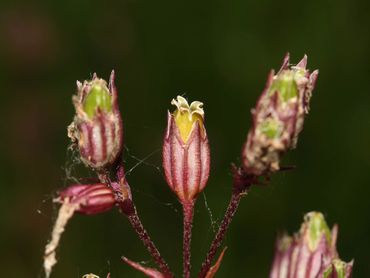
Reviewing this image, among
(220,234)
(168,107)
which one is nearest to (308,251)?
(220,234)

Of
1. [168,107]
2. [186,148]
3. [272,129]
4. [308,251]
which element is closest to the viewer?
[272,129]

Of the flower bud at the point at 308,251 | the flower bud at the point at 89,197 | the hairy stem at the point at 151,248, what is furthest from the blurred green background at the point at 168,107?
the flower bud at the point at 89,197

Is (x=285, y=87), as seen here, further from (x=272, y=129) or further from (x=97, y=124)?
(x=97, y=124)

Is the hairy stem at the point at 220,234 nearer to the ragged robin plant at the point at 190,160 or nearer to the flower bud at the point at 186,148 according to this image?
the ragged robin plant at the point at 190,160

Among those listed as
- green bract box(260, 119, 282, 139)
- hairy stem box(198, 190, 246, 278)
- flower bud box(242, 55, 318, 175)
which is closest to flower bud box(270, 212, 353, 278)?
hairy stem box(198, 190, 246, 278)

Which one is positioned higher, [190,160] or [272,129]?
[272,129]

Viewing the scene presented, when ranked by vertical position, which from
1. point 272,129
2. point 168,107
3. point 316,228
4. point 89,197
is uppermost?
point 168,107
